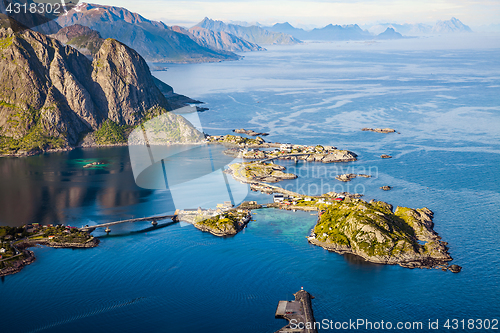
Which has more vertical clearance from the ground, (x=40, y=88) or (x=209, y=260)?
(x=40, y=88)

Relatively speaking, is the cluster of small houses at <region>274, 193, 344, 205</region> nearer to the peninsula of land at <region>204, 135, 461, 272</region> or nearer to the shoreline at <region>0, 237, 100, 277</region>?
the peninsula of land at <region>204, 135, 461, 272</region>

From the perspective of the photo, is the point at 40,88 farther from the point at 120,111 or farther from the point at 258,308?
the point at 258,308

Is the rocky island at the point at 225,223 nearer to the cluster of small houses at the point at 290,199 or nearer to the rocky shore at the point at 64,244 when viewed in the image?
the cluster of small houses at the point at 290,199

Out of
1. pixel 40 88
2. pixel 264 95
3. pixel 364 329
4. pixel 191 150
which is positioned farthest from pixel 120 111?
pixel 364 329

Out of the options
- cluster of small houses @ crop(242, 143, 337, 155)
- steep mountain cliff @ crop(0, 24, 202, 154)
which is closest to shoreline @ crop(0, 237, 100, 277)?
cluster of small houses @ crop(242, 143, 337, 155)

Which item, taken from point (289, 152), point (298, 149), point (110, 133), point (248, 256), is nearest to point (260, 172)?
point (289, 152)

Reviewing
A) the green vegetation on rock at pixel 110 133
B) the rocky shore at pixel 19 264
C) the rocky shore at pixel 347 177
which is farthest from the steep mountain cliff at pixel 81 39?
the rocky shore at pixel 19 264

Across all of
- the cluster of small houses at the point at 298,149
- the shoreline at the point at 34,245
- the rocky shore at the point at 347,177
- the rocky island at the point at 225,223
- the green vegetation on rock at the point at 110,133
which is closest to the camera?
the shoreline at the point at 34,245
